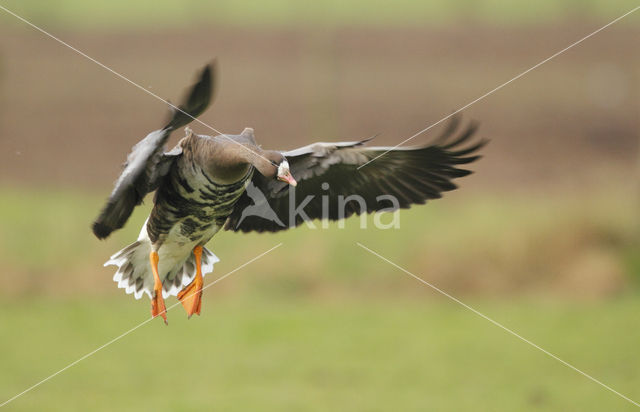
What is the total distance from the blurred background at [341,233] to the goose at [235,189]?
2.29m

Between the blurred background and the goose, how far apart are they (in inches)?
90.3

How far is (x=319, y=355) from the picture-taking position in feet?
37.9

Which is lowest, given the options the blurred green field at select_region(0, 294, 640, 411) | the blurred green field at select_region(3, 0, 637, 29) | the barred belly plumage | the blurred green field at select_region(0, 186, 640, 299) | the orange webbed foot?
the blurred green field at select_region(0, 294, 640, 411)

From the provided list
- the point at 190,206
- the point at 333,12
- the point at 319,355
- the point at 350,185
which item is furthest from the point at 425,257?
the point at 333,12

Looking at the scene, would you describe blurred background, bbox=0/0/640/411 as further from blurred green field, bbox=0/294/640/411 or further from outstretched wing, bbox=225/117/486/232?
outstretched wing, bbox=225/117/486/232

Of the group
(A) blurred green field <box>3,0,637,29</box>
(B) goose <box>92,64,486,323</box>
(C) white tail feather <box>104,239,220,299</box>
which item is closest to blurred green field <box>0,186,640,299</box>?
(C) white tail feather <box>104,239,220,299</box>

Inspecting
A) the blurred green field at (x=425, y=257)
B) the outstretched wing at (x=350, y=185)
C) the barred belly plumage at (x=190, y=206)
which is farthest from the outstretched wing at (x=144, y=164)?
the blurred green field at (x=425, y=257)

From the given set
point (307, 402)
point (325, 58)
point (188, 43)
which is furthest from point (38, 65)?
point (307, 402)

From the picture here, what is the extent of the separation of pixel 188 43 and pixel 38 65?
334 cm

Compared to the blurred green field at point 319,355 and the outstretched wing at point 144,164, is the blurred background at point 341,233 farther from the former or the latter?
the outstretched wing at point 144,164

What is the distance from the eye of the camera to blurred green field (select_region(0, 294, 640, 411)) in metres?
9.94

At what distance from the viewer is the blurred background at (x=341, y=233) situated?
10812mm

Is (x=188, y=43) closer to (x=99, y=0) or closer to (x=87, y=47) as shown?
(x=87, y=47)

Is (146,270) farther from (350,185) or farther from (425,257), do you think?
(425,257)
